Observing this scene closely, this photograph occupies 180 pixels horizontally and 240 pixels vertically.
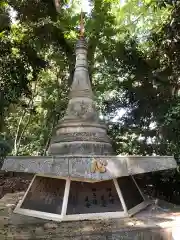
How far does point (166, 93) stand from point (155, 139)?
174 centimetres

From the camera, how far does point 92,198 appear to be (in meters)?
5.53

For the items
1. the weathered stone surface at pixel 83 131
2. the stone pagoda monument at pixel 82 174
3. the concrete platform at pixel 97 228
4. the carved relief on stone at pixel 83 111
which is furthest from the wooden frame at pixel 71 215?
the carved relief on stone at pixel 83 111

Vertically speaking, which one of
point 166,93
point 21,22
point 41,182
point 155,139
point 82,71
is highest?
point 21,22

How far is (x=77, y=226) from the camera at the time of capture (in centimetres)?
482

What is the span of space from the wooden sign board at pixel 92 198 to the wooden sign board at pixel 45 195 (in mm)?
237

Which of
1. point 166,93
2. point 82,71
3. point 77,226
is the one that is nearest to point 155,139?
point 166,93

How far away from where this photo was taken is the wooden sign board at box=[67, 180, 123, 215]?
5.40 meters

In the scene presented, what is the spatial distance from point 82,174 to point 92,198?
3.32 ft

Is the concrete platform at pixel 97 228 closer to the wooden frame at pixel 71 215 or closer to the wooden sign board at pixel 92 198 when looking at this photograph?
the wooden frame at pixel 71 215

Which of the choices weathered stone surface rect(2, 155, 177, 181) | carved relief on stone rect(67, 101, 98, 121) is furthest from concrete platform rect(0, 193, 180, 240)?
carved relief on stone rect(67, 101, 98, 121)

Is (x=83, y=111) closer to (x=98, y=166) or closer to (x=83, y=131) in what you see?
(x=83, y=131)

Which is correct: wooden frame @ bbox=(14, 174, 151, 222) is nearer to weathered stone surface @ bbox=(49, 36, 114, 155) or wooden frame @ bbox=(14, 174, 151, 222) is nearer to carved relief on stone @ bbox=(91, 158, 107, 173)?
weathered stone surface @ bbox=(49, 36, 114, 155)

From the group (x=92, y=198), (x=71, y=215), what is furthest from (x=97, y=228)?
(x=92, y=198)

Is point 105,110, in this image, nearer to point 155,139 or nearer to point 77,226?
point 155,139
